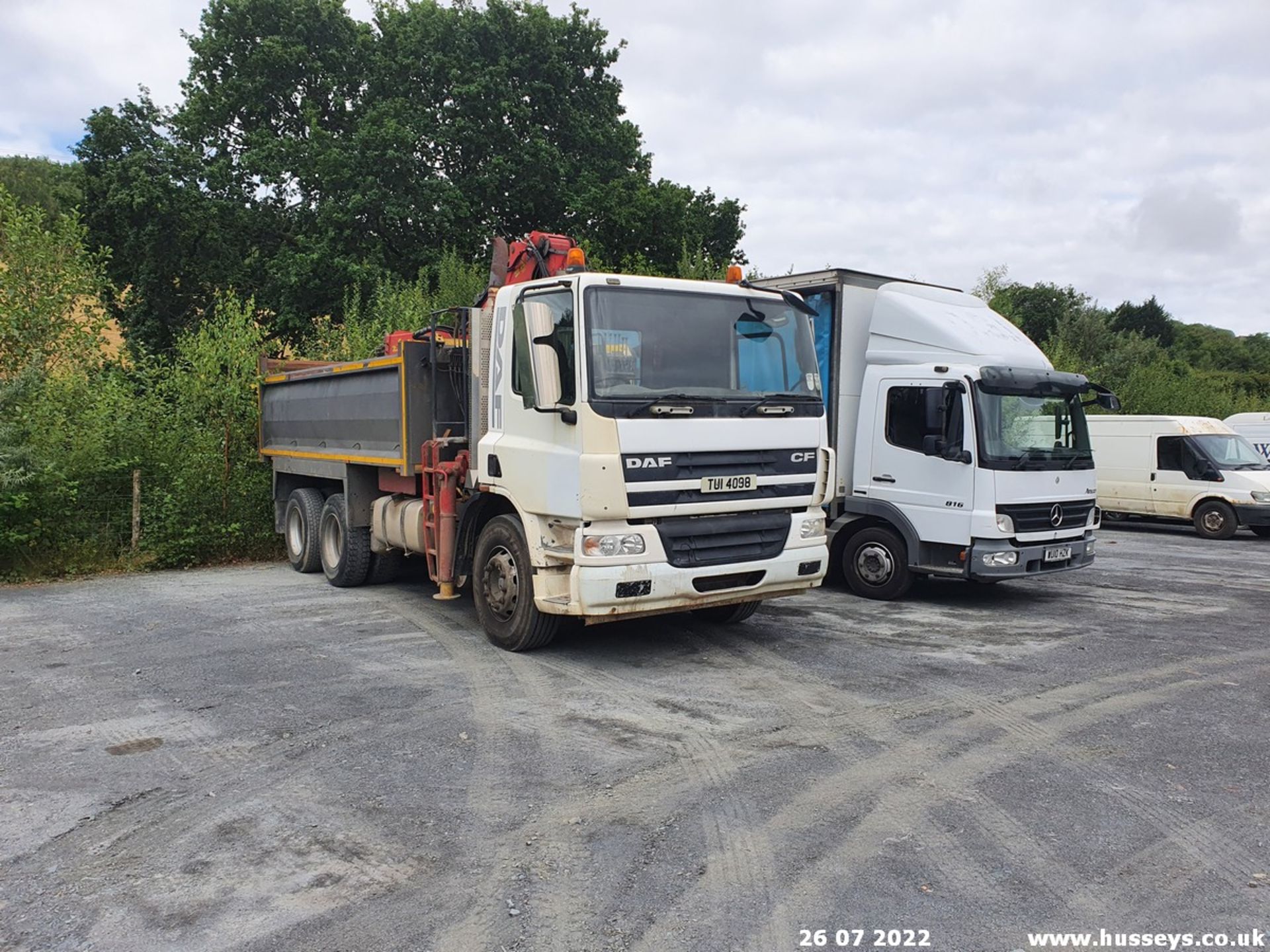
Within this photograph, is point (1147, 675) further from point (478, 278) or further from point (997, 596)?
point (478, 278)

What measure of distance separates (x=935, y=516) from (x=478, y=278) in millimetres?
13680

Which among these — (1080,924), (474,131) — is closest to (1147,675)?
(1080,924)

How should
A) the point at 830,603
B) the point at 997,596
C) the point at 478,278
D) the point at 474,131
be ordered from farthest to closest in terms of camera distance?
the point at 474,131 → the point at 478,278 → the point at 997,596 → the point at 830,603

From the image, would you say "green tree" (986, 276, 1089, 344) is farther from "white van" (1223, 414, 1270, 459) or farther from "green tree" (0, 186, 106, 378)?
"green tree" (0, 186, 106, 378)

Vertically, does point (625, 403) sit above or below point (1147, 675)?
above

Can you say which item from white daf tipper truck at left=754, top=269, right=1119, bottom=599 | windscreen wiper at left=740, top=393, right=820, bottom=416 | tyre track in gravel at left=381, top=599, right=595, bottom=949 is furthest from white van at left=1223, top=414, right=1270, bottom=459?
tyre track in gravel at left=381, top=599, right=595, bottom=949

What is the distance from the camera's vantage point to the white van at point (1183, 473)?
16594mm

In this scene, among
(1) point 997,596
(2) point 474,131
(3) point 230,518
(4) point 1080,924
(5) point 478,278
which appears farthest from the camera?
(2) point 474,131

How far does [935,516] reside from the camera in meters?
9.14

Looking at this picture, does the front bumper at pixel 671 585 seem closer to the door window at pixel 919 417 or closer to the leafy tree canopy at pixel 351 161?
the door window at pixel 919 417

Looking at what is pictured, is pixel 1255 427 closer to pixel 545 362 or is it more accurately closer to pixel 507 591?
pixel 507 591

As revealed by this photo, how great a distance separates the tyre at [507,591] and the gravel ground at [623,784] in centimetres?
19

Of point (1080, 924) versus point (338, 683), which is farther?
point (338, 683)

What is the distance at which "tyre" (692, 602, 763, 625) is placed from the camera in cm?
822
